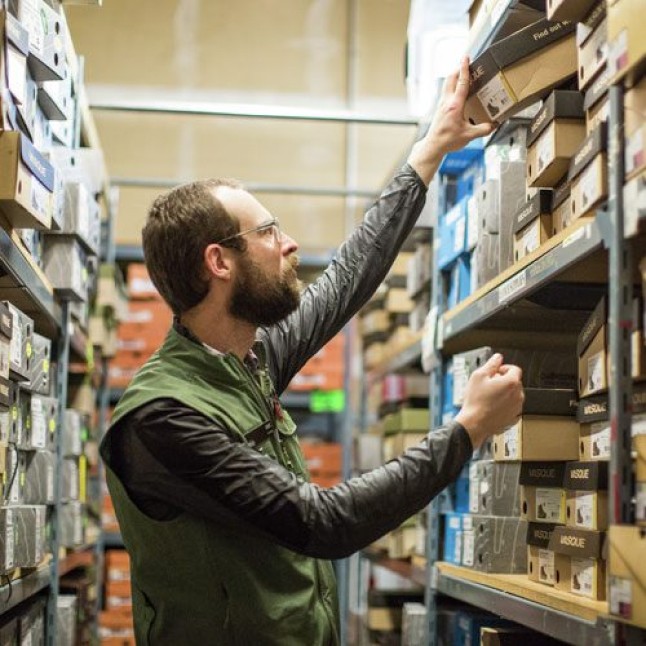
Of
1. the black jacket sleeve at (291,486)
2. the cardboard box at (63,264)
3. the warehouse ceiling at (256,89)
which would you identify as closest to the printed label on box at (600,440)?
the black jacket sleeve at (291,486)

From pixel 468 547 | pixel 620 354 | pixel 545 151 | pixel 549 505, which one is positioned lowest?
pixel 468 547

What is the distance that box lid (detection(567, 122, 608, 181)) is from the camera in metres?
1.75

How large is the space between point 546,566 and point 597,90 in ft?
3.12

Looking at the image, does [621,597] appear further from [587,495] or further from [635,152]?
[635,152]

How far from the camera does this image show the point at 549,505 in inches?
85.8

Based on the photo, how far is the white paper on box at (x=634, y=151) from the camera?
5.03ft

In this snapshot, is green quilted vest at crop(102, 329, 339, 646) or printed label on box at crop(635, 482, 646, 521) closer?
printed label on box at crop(635, 482, 646, 521)

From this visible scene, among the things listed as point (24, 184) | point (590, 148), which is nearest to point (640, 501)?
point (590, 148)

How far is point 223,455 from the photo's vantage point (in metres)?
1.84

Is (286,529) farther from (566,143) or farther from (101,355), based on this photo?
(101,355)

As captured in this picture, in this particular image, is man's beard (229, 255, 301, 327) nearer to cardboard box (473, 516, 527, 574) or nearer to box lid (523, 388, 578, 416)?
box lid (523, 388, 578, 416)

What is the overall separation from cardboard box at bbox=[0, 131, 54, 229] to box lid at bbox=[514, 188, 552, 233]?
1.05 m

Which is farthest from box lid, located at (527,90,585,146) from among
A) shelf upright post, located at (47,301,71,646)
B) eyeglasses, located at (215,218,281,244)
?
shelf upright post, located at (47,301,71,646)

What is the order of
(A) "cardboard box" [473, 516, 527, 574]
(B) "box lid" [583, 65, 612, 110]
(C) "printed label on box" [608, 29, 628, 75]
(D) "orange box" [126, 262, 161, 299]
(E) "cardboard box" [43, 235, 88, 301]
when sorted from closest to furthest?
(C) "printed label on box" [608, 29, 628, 75]
(B) "box lid" [583, 65, 612, 110]
(A) "cardboard box" [473, 516, 527, 574]
(E) "cardboard box" [43, 235, 88, 301]
(D) "orange box" [126, 262, 161, 299]
